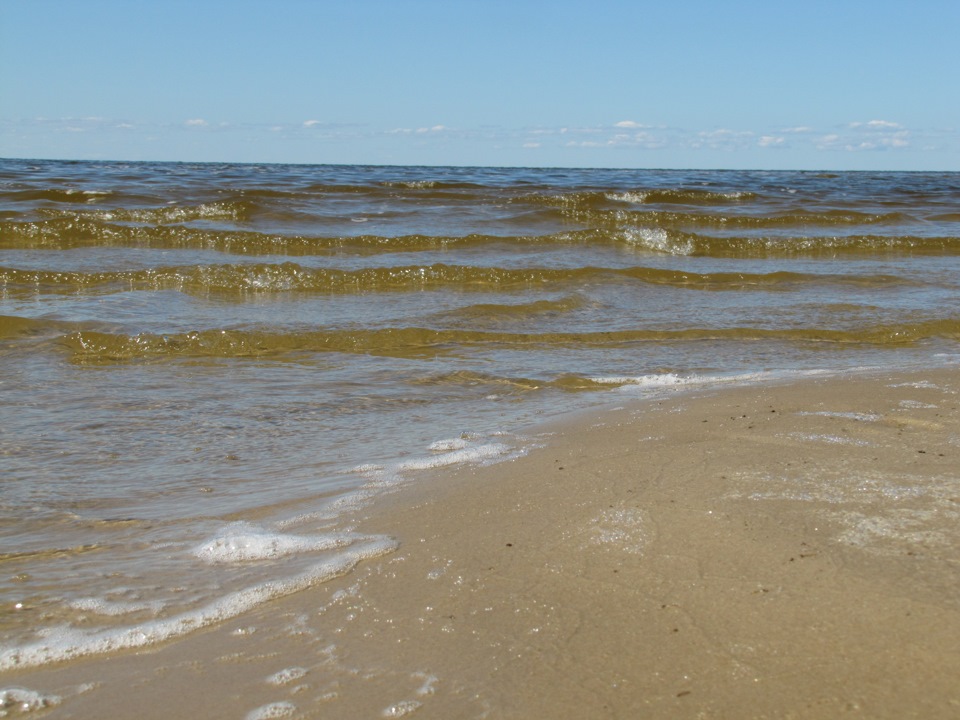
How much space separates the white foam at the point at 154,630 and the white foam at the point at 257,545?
0.18 meters

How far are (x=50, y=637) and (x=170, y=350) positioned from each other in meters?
3.93

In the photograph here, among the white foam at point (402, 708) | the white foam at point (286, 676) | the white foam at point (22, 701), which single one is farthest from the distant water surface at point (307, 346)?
the white foam at point (402, 708)

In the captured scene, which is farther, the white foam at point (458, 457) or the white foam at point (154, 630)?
the white foam at point (458, 457)

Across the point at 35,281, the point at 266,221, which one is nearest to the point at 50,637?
the point at 35,281

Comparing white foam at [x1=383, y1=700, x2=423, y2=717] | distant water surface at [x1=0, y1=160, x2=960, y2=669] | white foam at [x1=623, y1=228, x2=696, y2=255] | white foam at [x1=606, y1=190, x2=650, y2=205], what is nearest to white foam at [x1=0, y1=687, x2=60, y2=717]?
distant water surface at [x1=0, y1=160, x2=960, y2=669]

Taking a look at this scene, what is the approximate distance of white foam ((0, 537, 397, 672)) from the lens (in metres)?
2.26

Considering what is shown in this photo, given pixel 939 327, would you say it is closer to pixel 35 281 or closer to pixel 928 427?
pixel 928 427

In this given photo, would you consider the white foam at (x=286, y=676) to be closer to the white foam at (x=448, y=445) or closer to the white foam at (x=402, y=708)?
the white foam at (x=402, y=708)

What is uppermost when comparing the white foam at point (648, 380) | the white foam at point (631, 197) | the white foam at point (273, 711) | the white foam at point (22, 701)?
the white foam at point (631, 197)

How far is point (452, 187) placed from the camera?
1767 cm

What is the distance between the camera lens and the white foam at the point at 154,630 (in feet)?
7.41

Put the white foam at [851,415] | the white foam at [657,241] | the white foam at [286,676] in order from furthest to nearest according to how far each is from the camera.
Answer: the white foam at [657,241] < the white foam at [851,415] < the white foam at [286,676]

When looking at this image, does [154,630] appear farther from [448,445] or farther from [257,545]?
[448,445]

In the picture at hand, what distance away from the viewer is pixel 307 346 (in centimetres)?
641
